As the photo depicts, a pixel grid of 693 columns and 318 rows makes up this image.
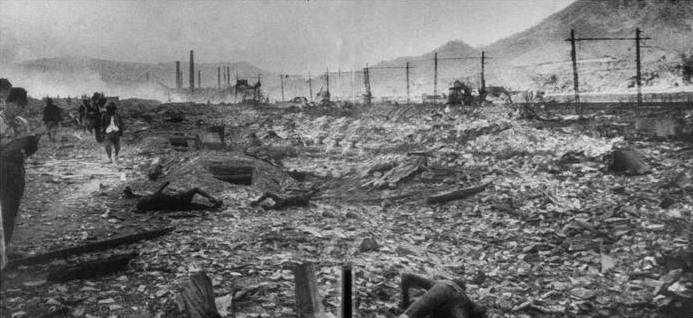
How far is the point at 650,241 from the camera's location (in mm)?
5262

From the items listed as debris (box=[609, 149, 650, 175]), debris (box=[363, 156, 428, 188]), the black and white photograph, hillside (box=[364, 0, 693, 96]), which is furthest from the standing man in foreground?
hillside (box=[364, 0, 693, 96])

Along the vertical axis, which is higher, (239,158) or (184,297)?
(239,158)

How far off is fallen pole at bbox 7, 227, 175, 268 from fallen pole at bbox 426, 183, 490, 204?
4305 millimetres

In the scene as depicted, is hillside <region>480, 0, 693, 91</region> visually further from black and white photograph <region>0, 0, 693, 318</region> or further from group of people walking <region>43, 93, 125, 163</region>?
group of people walking <region>43, 93, 125, 163</region>

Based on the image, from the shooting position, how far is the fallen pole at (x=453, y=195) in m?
7.54

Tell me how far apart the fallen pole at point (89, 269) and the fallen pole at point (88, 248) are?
420mm

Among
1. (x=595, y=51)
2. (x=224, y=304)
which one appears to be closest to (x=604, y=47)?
(x=595, y=51)

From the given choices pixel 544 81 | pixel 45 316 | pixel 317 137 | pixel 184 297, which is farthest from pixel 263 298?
pixel 544 81

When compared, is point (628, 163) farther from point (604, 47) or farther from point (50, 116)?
point (604, 47)

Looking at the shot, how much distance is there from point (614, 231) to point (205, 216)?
5377 mm

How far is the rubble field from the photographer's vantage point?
12.5ft

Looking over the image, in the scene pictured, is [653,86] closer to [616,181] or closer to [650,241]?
[616,181]

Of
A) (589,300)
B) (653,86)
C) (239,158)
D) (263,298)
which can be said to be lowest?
(589,300)

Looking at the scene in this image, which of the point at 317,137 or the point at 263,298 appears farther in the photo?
the point at 317,137
